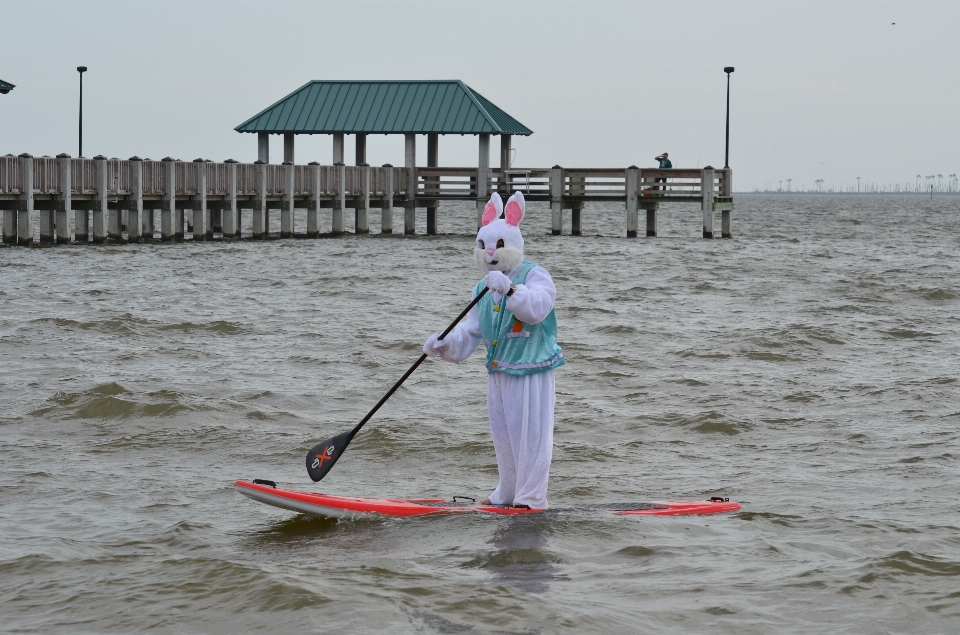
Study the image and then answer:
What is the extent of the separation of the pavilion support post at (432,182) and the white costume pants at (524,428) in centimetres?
3326

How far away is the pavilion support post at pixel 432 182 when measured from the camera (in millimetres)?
40219

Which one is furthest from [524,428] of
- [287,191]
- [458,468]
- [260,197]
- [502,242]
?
[287,191]

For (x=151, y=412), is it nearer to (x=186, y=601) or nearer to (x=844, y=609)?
(x=186, y=601)

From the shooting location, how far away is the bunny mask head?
267 inches

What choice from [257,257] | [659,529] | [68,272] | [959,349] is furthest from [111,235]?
[659,529]

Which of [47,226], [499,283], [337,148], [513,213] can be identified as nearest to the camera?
[499,283]

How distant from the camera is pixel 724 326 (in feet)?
59.6

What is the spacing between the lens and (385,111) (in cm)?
4059

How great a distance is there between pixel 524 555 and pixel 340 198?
1282 inches

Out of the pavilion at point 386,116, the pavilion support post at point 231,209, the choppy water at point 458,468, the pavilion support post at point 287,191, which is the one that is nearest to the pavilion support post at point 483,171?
the pavilion at point 386,116

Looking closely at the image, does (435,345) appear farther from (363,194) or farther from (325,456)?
(363,194)

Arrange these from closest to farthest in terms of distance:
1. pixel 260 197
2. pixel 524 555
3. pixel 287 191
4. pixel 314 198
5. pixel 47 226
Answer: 1. pixel 524 555
2. pixel 47 226
3. pixel 260 197
4. pixel 287 191
5. pixel 314 198

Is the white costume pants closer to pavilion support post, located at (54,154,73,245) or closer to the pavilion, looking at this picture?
pavilion support post, located at (54,154,73,245)

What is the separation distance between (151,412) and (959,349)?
9480mm
